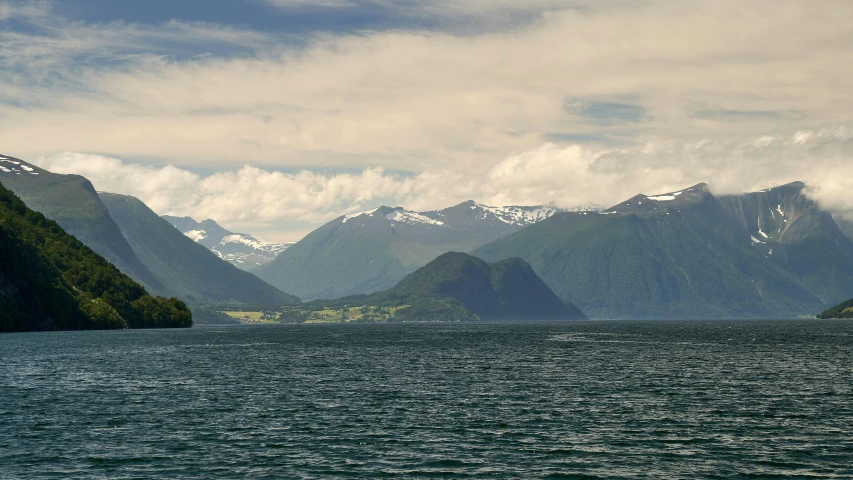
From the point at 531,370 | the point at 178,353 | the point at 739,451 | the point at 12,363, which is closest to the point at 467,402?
the point at 739,451

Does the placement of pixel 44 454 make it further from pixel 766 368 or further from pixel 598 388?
pixel 766 368

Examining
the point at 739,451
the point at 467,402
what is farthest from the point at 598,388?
the point at 739,451

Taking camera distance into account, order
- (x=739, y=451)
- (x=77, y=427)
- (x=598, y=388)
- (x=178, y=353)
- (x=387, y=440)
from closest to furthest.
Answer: (x=739, y=451)
(x=387, y=440)
(x=77, y=427)
(x=598, y=388)
(x=178, y=353)

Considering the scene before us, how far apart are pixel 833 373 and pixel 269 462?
3806 inches

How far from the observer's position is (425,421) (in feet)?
253

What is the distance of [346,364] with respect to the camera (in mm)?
147500

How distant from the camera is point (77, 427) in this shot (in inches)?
2869

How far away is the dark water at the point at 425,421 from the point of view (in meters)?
57.6

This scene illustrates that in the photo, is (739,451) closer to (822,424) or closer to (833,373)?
(822,424)

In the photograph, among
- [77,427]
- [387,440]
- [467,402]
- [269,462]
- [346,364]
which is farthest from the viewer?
[346,364]

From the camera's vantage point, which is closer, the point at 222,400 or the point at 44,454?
the point at 44,454

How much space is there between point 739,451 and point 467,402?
33895 millimetres

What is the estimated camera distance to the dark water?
5762cm

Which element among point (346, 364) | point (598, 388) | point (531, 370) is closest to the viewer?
point (598, 388)
